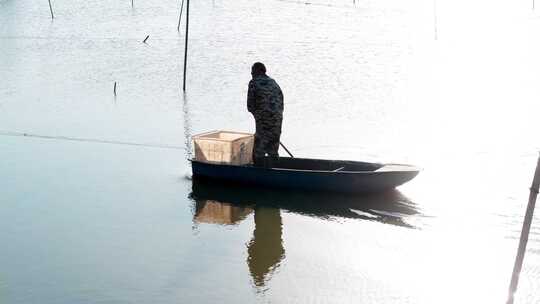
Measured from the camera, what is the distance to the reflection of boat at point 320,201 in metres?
10.9

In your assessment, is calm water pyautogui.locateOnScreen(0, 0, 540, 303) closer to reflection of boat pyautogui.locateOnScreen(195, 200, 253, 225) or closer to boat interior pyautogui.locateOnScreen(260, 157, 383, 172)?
reflection of boat pyautogui.locateOnScreen(195, 200, 253, 225)

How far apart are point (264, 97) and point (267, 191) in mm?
1645

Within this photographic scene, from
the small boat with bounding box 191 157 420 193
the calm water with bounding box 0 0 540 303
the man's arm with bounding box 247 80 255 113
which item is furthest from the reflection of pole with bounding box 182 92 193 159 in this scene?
the man's arm with bounding box 247 80 255 113

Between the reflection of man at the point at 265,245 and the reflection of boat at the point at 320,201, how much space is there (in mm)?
421

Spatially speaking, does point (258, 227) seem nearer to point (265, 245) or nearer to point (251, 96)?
point (265, 245)

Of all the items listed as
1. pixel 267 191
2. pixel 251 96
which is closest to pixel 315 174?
pixel 267 191

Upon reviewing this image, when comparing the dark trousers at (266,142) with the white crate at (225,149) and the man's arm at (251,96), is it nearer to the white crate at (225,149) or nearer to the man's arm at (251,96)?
the white crate at (225,149)

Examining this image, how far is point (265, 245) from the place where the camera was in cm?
984

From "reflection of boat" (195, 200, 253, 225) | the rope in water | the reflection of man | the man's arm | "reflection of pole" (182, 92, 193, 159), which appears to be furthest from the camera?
the rope in water

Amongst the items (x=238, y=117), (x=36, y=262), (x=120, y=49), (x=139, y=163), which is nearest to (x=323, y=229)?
(x=36, y=262)

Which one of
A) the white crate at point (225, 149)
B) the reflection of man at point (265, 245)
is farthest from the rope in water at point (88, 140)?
the reflection of man at point (265, 245)

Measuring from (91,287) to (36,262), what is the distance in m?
1.22

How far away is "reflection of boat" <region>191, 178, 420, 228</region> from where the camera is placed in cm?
1092

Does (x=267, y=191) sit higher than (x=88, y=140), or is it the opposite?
(x=88, y=140)
